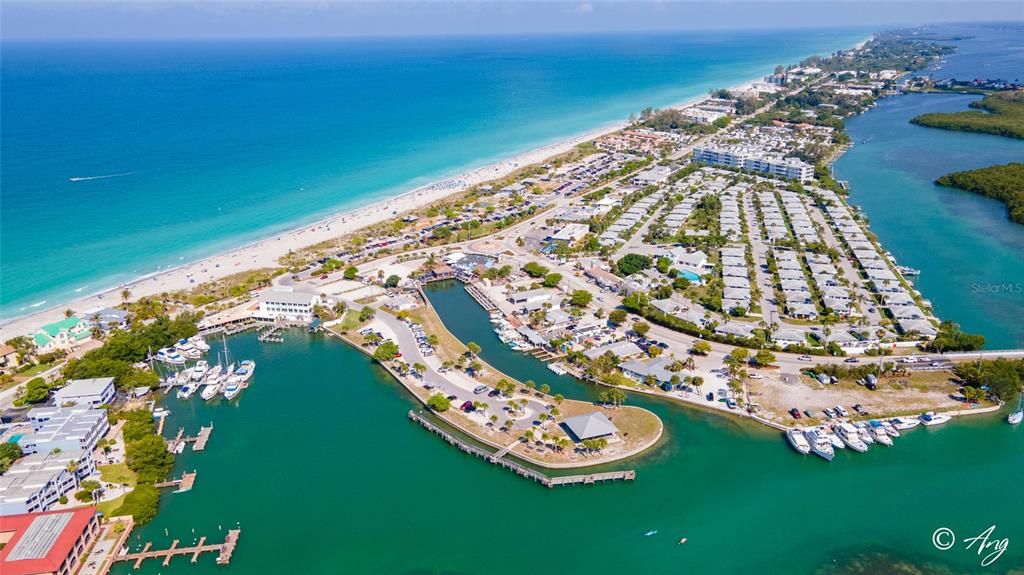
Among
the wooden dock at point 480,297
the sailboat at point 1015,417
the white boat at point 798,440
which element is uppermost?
the wooden dock at point 480,297

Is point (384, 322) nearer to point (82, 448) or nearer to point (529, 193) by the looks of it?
point (82, 448)

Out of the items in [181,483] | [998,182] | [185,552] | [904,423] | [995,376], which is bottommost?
[998,182]

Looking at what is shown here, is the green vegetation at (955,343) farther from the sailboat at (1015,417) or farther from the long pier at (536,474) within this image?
the long pier at (536,474)

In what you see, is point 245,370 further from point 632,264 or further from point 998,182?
point 998,182

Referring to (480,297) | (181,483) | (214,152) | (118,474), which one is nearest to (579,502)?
→ (181,483)

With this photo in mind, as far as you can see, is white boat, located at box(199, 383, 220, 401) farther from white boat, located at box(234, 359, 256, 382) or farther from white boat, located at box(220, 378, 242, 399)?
white boat, located at box(234, 359, 256, 382)

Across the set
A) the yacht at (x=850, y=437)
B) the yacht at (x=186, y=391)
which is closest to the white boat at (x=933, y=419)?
the yacht at (x=850, y=437)
